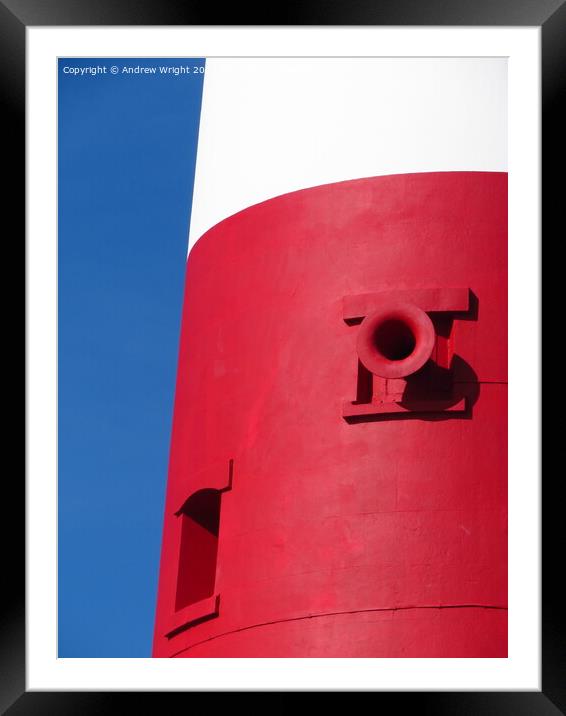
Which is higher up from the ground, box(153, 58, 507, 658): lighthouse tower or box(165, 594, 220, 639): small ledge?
box(153, 58, 507, 658): lighthouse tower

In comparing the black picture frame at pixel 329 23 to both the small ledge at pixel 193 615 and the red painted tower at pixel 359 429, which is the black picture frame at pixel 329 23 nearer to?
the red painted tower at pixel 359 429

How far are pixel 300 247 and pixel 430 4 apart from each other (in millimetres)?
2832

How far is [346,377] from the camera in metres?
9.27

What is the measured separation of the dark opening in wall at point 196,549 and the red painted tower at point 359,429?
0.12m

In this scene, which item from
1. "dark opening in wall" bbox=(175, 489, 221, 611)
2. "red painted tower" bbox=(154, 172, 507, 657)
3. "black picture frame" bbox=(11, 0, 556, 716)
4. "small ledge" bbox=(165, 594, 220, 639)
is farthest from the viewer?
"dark opening in wall" bbox=(175, 489, 221, 611)

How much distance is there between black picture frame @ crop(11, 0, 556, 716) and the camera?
22.6 feet

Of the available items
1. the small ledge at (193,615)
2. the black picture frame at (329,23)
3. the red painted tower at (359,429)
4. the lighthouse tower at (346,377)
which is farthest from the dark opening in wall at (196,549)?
the black picture frame at (329,23)

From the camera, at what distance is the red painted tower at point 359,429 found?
28.7 ft

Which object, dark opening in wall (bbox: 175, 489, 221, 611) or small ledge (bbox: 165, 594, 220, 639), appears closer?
small ledge (bbox: 165, 594, 220, 639)

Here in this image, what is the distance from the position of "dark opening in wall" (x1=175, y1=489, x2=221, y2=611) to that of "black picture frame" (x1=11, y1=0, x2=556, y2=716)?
10.9ft

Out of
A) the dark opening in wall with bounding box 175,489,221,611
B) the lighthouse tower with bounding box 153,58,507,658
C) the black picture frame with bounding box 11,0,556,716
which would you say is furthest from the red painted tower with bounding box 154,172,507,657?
the black picture frame with bounding box 11,0,556,716

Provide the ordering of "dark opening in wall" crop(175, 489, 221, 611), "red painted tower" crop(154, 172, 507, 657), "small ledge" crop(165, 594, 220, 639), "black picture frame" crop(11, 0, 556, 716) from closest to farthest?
"black picture frame" crop(11, 0, 556, 716) < "red painted tower" crop(154, 172, 507, 657) < "small ledge" crop(165, 594, 220, 639) < "dark opening in wall" crop(175, 489, 221, 611)

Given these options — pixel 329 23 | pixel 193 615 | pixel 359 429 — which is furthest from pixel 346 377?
pixel 329 23

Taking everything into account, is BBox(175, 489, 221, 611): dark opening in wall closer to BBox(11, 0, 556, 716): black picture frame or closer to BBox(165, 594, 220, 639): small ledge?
BBox(165, 594, 220, 639): small ledge
